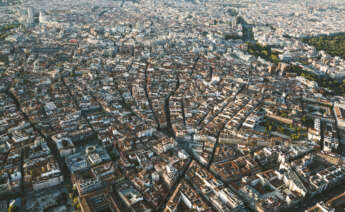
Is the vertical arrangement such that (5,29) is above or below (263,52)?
above

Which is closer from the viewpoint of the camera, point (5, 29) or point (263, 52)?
point (263, 52)

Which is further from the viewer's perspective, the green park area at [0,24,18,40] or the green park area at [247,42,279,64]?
the green park area at [0,24,18,40]

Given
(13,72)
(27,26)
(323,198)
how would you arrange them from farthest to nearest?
(27,26)
(13,72)
(323,198)

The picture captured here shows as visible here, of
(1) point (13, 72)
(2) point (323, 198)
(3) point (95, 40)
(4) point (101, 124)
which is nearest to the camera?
(2) point (323, 198)

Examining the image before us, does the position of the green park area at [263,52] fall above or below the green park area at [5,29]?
below

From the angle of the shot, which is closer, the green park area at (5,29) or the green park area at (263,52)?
the green park area at (263,52)

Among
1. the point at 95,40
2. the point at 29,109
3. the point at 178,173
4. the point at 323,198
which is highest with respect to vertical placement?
the point at 95,40

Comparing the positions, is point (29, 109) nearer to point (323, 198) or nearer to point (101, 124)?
point (101, 124)

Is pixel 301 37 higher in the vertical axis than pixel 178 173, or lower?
higher

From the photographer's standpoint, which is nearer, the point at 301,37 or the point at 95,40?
the point at 95,40

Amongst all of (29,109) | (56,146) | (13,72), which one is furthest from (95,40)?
(56,146)

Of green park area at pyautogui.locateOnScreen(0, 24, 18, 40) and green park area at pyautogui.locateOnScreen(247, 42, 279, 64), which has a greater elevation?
green park area at pyautogui.locateOnScreen(0, 24, 18, 40)
